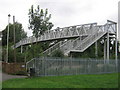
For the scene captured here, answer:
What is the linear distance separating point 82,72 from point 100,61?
4.78 metres

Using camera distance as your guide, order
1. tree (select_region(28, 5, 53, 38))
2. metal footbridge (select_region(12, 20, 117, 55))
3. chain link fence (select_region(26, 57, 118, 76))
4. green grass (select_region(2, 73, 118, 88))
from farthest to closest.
→ tree (select_region(28, 5, 53, 38)), metal footbridge (select_region(12, 20, 117, 55)), chain link fence (select_region(26, 57, 118, 76)), green grass (select_region(2, 73, 118, 88))

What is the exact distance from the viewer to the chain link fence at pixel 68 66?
26188mm

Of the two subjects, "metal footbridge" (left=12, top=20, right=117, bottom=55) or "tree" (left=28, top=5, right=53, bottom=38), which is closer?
"metal footbridge" (left=12, top=20, right=117, bottom=55)

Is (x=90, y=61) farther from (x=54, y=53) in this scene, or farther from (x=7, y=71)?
(x=7, y=71)

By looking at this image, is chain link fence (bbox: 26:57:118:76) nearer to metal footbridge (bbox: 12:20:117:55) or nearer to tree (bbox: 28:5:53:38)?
metal footbridge (bbox: 12:20:117:55)

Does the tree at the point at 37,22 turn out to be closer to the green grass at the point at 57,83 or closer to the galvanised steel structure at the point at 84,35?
the galvanised steel structure at the point at 84,35

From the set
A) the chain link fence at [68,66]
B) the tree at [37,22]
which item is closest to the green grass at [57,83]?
the chain link fence at [68,66]

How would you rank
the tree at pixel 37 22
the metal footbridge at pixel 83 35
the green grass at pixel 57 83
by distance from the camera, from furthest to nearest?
the tree at pixel 37 22, the metal footbridge at pixel 83 35, the green grass at pixel 57 83

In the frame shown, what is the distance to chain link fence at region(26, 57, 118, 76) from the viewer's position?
85.9 feet

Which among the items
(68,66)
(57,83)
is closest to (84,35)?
(68,66)

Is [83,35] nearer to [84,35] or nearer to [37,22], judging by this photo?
[84,35]

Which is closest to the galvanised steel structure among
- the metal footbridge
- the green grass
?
the metal footbridge

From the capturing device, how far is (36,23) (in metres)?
61.2

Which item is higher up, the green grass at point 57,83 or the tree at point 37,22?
the tree at point 37,22
